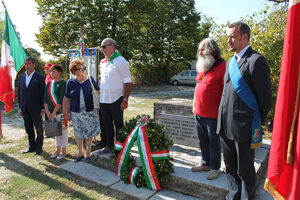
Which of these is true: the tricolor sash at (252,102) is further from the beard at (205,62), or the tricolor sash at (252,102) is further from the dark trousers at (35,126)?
the dark trousers at (35,126)

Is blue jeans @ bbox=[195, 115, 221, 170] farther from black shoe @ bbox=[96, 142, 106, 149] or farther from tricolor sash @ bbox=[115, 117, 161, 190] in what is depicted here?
black shoe @ bbox=[96, 142, 106, 149]

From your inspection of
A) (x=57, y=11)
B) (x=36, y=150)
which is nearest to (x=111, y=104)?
(x=36, y=150)

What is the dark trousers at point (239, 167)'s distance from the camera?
88.4 inches

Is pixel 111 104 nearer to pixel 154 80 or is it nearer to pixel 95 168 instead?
pixel 95 168

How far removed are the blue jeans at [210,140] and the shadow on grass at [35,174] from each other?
178 cm

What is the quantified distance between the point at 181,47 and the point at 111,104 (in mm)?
21937

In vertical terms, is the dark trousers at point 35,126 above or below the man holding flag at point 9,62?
below

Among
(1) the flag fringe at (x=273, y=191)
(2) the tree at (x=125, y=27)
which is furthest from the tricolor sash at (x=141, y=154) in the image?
(2) the tree at (x=125, y=27)

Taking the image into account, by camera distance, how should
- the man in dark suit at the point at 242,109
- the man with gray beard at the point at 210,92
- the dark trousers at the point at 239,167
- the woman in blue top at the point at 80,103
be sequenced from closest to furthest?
the man in dark suit at the point at 242,109 → the dark trousers at the point at 239,167 → the man with gray beard at the point at 210,92 → the woman in blue top at the point at 80,103

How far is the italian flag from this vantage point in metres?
4.87

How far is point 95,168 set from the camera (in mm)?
3891

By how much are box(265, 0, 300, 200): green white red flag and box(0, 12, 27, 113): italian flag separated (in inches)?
203

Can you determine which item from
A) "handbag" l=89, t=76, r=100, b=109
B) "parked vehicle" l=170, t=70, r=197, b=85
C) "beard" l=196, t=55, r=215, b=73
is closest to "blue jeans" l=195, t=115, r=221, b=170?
"beard" l=196, t=55, r=215, b=73

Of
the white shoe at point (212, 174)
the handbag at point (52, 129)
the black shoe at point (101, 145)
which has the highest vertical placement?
the handbag at point (52, 129)
